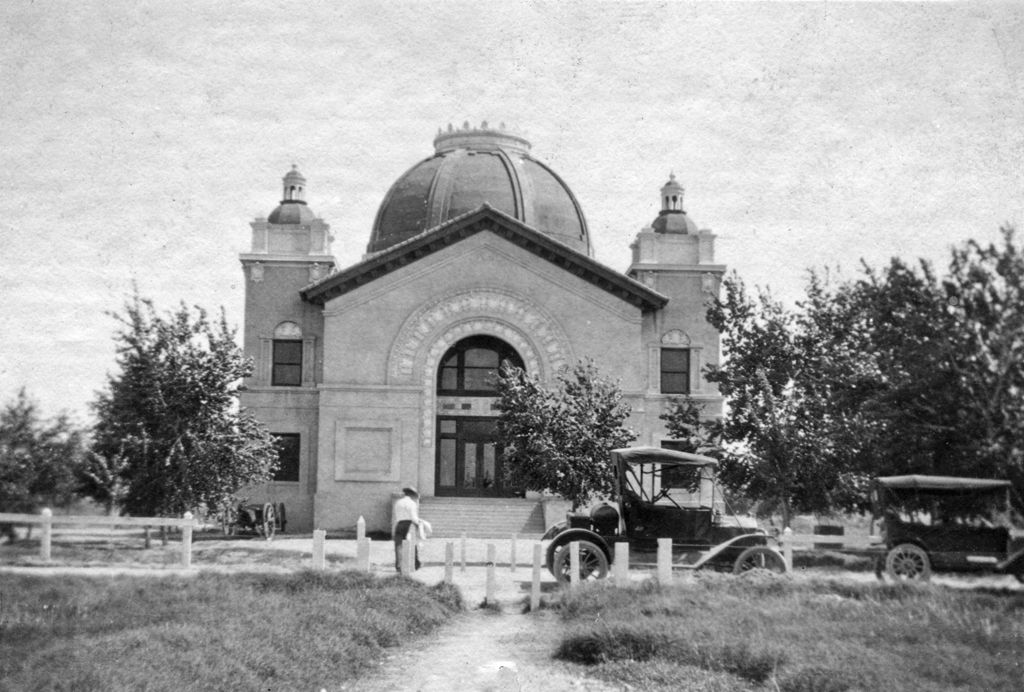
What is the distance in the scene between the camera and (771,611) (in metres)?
13.9

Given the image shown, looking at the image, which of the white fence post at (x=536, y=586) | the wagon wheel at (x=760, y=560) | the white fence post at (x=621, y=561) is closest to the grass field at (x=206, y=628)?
the white fence post at (x=536, y=586)

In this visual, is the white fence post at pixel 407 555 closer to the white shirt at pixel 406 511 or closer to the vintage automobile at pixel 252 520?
the white shirt at pixel 406 511

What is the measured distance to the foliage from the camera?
24.1m

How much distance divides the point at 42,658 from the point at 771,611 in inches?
338

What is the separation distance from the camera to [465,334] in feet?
119

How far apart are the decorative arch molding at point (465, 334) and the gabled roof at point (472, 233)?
1.76m

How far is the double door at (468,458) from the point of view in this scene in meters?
36.9

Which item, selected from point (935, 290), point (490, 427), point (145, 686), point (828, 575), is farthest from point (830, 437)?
point (145, 686)

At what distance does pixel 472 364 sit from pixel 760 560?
1926cm

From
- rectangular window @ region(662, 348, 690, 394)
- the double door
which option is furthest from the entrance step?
rectangular window @ region(662, 348, 690, 394)

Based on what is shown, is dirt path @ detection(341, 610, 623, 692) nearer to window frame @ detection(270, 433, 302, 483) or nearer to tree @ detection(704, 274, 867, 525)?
tree @ detection(704, 274, 867, 525)

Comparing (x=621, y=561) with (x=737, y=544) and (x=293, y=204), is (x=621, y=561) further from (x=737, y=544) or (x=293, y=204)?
(x=293, y=204)

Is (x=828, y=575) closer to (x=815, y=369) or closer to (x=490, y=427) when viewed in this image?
(x=815, y=369)

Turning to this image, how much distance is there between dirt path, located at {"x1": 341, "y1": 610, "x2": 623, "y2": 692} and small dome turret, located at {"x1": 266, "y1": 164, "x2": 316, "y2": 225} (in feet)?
88.2
